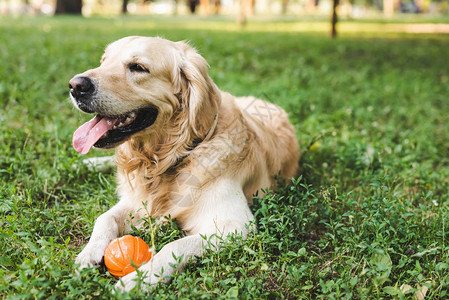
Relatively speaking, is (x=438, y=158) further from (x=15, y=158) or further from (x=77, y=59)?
(x=77, y=59)

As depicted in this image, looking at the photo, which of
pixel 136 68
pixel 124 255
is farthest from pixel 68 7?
pixel 124 255

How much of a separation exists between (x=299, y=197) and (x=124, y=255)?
1419mm

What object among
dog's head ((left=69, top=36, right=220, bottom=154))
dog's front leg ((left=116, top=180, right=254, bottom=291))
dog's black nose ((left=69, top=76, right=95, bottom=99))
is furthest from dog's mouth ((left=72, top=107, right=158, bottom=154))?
dog's front leg ((left=116, top=180, right=254, bottom=291))

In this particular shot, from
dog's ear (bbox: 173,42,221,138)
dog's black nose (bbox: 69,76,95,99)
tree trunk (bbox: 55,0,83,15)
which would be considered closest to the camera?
dog's black nose (bbox: 69,76,95,99)

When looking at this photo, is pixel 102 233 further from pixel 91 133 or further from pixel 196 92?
pixel 196 92

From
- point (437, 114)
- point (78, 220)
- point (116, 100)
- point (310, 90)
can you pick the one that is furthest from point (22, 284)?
point (437, 114)

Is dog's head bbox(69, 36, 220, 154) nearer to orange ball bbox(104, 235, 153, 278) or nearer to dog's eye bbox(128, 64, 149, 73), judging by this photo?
dog's eye bbox(128, 64, 149, 73)

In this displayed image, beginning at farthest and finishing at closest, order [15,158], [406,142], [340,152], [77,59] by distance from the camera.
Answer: [77,59] → [406,142] → [340,152] → [15,158]

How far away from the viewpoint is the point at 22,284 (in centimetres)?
203

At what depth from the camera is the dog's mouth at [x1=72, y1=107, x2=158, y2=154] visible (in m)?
2.77

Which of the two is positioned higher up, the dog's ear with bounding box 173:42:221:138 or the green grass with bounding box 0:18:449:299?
the dog's ear with bounding box 173:42:221:138

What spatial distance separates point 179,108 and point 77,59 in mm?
4622

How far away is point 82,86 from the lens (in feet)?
8.66

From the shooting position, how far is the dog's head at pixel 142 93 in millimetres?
2695
